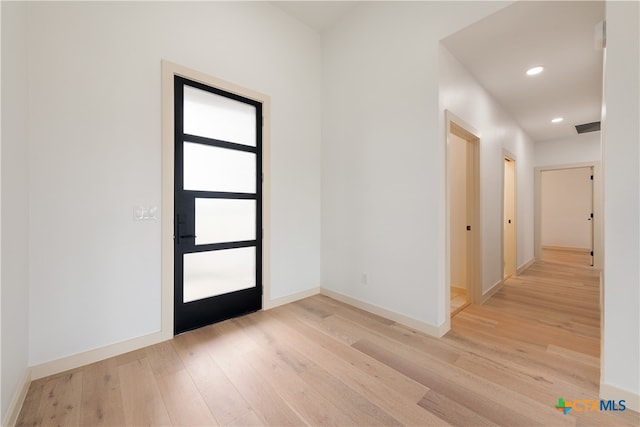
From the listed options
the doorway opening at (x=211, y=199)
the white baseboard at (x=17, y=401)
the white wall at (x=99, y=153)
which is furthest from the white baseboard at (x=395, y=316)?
the white baseboard at (x=17, y=401)

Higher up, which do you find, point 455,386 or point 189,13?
point 189,13

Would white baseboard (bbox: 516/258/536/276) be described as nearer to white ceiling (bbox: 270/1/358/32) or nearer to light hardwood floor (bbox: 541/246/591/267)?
light hardwood floor (bbox: 541/246/591/267)

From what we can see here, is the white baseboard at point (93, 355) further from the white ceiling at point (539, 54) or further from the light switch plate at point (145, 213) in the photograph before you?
the white ceiling at point (539, 54)

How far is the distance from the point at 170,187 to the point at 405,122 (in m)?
2.33

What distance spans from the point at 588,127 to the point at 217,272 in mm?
7225

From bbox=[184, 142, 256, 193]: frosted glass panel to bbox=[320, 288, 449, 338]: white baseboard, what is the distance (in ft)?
5.66

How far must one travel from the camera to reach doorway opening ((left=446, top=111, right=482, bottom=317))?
3072 mm

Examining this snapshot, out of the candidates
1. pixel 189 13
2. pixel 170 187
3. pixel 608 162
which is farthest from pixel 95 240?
pixel 608 162

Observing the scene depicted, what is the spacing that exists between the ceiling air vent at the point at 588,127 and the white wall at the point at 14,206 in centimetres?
776

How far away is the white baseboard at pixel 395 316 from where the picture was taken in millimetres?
2392

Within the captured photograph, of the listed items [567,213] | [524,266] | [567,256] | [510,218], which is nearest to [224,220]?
[510,218]

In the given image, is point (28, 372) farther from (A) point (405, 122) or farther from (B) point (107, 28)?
(A) point (405, 122)

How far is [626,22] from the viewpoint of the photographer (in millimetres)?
1491

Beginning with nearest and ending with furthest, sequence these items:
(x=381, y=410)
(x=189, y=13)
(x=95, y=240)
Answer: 1. (x=381, y=410)
2. (x=95, y=240)
3. (x=189, y=13)
